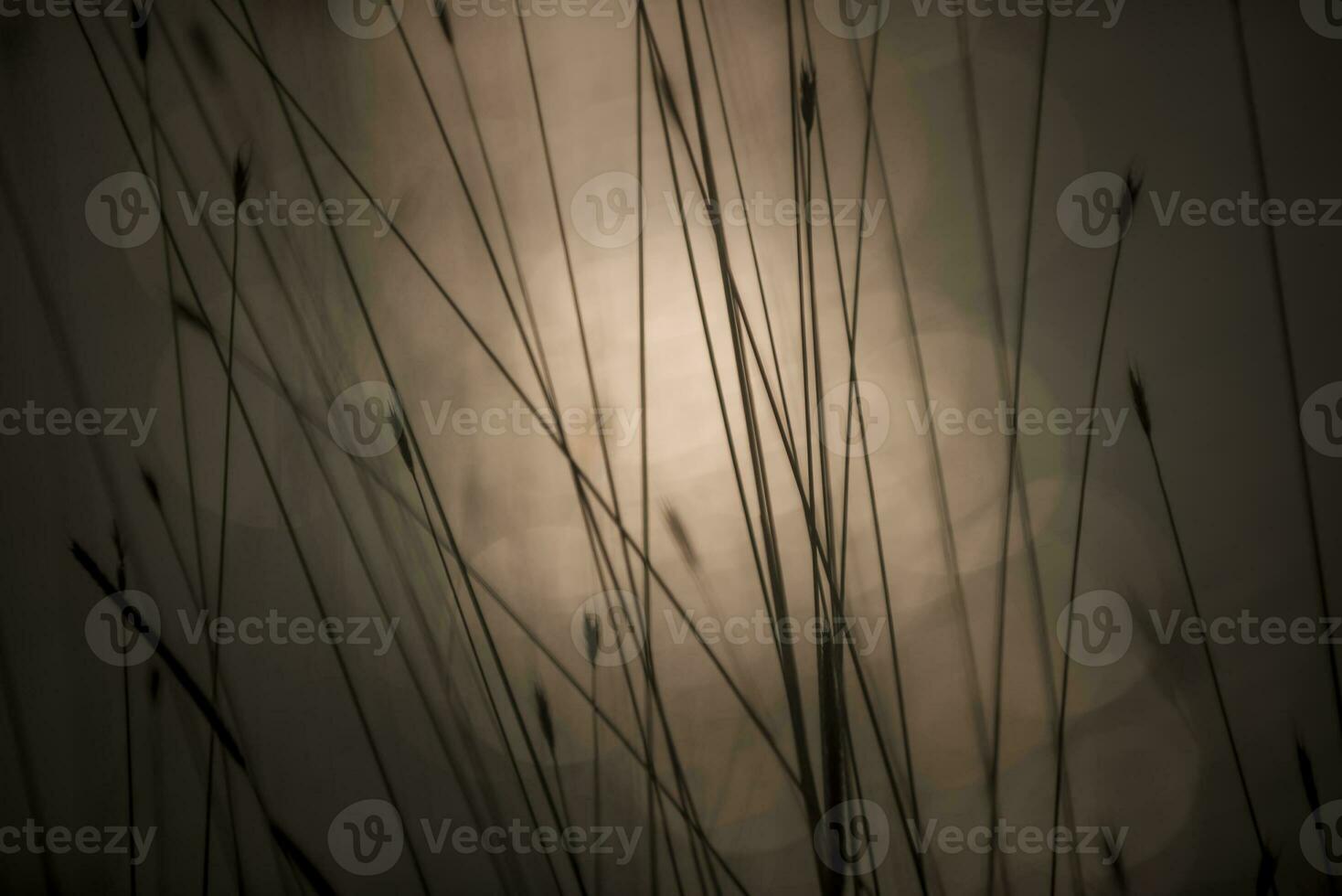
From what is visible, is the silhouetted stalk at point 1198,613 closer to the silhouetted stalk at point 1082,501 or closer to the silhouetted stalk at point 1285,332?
the silhouetted stalk at point 1082,501

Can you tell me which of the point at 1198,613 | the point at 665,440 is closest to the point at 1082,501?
the point at 1198,613

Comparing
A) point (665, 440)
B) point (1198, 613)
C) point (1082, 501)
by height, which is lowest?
point (1198, 613)

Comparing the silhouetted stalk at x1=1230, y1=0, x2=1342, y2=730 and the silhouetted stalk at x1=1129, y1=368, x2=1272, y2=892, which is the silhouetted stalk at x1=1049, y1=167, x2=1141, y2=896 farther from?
the silhouetted stalk at x1=1230, y1=0, x2=1342, y2=730

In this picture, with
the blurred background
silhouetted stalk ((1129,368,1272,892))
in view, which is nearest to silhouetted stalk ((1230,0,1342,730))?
the blurred background

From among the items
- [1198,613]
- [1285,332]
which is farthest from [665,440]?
[1285,332]

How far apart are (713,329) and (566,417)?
9.7 inches

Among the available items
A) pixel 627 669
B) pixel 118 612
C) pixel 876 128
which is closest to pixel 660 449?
pixel 627 669

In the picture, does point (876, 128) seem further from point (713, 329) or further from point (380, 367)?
point (380, 367)

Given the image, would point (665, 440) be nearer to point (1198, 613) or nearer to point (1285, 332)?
point (1198, 613)

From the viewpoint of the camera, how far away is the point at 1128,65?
1.41m

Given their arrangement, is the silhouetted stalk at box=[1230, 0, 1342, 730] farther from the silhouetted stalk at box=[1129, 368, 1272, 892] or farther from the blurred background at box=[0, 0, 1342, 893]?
the silhouetted stalk at box=[1129, 368, 1272, 892]

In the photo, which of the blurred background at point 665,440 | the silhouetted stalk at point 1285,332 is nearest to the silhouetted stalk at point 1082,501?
the blurred background at point 665,440

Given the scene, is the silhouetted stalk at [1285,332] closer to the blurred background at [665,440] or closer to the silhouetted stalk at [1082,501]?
the blurred background at [665,440]

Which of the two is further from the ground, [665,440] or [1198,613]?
[665,440]
